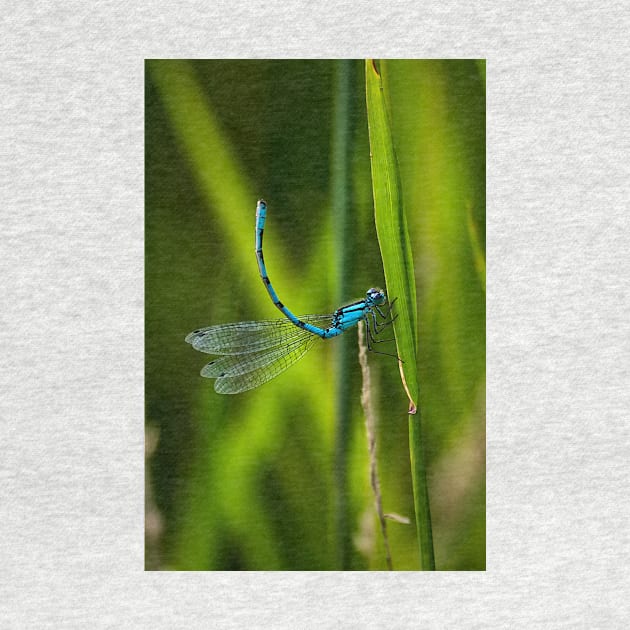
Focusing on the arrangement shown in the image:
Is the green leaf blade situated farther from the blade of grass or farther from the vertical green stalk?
the vertical green stalk

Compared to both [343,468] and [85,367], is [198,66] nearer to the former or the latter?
[85,367]

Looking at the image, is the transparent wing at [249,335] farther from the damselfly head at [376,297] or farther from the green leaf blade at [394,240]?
the green leaf blade at [394,240]

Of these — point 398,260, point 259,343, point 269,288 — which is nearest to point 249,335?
point 259,343

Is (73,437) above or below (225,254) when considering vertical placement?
below

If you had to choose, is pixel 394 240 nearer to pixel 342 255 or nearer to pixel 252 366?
pixel 342 255

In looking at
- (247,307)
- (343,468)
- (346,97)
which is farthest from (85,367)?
(346,97)

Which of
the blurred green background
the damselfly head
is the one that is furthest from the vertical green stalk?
the damselfly head
